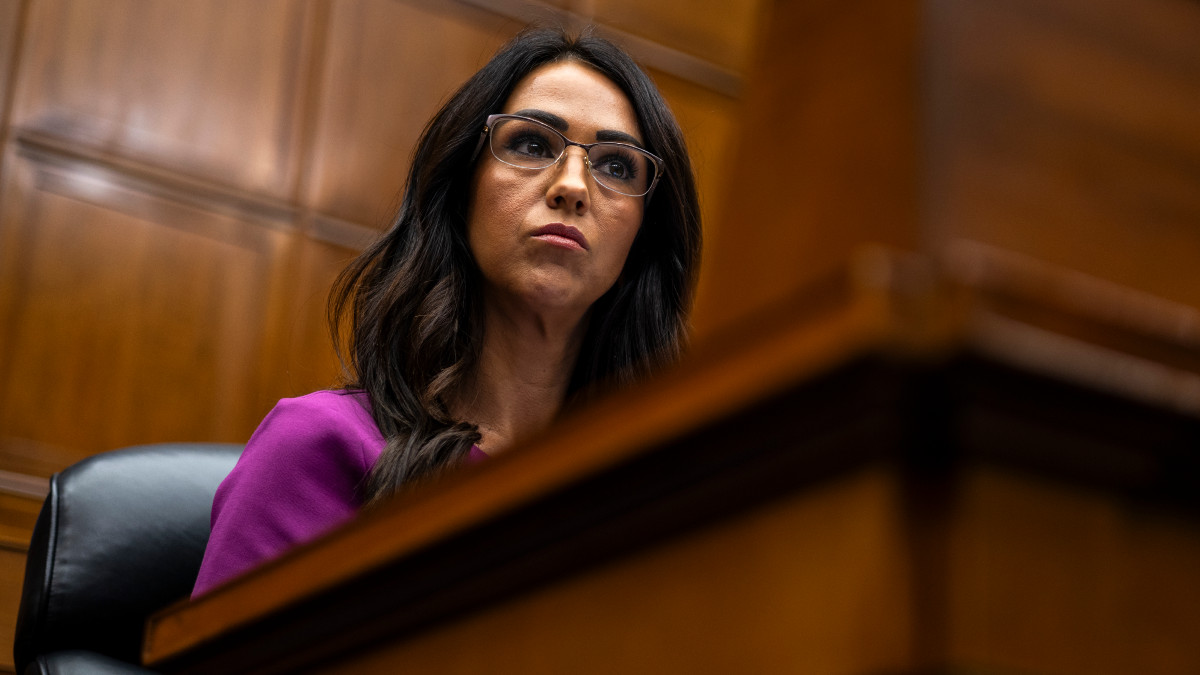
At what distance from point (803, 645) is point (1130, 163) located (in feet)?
0.50

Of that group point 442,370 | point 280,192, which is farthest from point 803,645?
point 280,192

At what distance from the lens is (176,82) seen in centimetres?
→ 211

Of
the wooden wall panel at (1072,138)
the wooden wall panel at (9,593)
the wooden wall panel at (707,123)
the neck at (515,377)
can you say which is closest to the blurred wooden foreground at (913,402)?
the wooden wall panel at (1072,138)

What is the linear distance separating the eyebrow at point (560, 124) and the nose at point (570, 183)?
33 millimetres

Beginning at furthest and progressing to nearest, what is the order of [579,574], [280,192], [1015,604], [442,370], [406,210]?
[280,192] < [406,210] < [442,370] < [579,574] < [1015,604]

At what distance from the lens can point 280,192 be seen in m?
2.20

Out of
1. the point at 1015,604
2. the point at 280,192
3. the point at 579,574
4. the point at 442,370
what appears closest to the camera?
the point at 1015,604

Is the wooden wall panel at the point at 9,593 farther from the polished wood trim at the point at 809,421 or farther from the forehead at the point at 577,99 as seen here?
the polished wood trim at the point at 809,421

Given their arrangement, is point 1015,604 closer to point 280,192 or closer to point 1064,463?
point 1064,463

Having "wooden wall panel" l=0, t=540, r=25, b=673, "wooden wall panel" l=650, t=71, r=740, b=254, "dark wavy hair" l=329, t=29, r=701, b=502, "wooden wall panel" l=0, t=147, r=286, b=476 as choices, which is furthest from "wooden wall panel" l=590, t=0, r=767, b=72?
"wooden wall panel" l=0, t=540, r=25, b=673

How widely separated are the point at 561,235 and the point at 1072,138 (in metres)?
0.74

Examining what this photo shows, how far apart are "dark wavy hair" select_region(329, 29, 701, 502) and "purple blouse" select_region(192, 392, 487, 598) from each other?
0.05 m

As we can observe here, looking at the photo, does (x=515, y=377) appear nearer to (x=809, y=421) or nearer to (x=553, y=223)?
(x=553, y=223)

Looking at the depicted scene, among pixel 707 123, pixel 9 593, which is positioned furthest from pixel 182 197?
pixel 707 123
